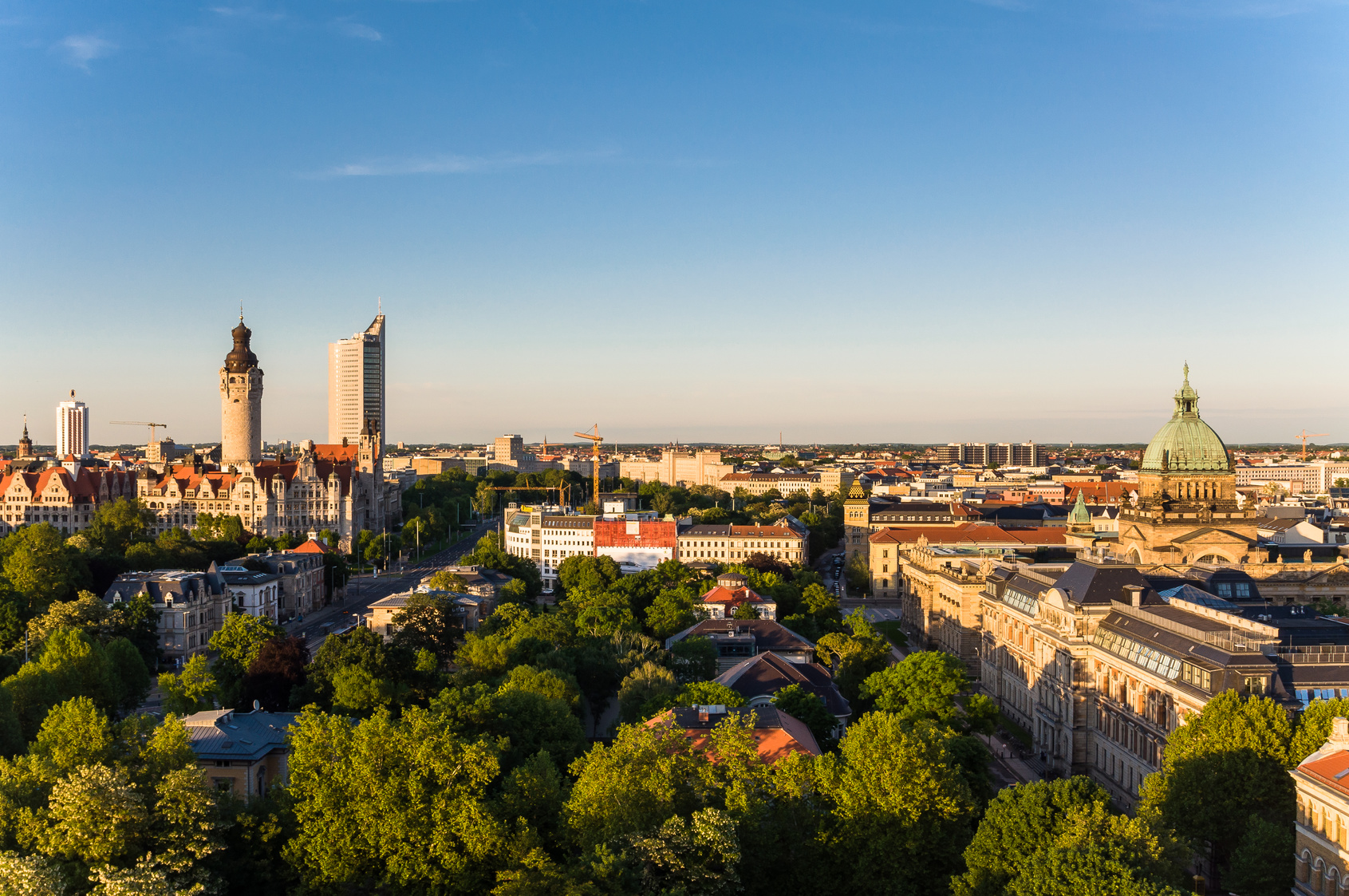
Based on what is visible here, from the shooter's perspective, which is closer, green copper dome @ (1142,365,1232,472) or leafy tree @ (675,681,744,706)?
leafy tree @ (675,681,744,706)

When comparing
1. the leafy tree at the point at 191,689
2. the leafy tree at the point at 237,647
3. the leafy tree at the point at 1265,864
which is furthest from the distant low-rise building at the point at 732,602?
the leafy tree at the point at 1265,864

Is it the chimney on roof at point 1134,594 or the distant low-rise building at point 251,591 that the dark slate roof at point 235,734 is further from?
the distant low-rise building at point 251,591

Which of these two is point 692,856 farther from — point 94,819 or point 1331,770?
point 1331,770

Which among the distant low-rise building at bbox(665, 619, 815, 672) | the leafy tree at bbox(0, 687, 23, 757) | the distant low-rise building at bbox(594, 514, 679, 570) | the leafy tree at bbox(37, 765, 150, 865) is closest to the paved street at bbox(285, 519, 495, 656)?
the distant low-rise building at bbox(594, 514, 679, 570)

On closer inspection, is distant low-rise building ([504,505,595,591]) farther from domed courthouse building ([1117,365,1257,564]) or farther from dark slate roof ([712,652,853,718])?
dark slate roof ([712,652,853,718])

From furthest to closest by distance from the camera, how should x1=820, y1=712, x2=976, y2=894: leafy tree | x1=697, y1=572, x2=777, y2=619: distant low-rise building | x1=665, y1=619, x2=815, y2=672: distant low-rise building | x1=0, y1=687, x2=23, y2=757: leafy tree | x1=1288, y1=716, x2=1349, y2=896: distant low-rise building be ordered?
x1=697, y1=572, x2=777, y2=619: distant low-rise building
x1=665, y1=619, x2=815, y2=672: distant low-rise building
x1=0, y1=687, x2=23, y2=757: leafy tree
x1=820, y1=712, x2=976, y2=894: leafy tree
x1=1288, y1=716, x2=1349, y2=896: distant low-rise building

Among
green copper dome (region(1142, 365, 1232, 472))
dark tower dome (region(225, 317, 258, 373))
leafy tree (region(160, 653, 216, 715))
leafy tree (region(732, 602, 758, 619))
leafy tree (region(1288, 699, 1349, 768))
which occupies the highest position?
dark tower dome (region(225, 317, 258, 373))
